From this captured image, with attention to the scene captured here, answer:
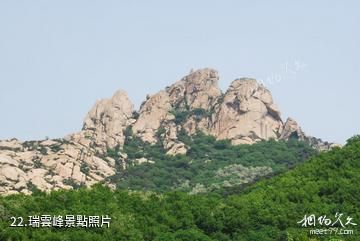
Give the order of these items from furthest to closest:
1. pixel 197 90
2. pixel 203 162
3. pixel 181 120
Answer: pixel 197 90 → pixel 181 120 → pixel 203 162

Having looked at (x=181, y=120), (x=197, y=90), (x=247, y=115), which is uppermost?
(x=197, y=90)

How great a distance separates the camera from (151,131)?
5138 inches

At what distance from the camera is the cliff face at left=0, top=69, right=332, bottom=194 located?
115 metres

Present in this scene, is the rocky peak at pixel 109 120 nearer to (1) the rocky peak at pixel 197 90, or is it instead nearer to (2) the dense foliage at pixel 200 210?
(1) the rocky peak at pixel 197 90

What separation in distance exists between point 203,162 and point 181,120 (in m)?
14.0

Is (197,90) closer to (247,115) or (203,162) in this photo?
(247,115)

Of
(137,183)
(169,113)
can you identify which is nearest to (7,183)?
(137,183)

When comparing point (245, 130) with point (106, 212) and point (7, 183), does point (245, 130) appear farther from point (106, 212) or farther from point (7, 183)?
point (106, 212)

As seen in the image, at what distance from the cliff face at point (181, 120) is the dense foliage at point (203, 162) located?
6.64ft

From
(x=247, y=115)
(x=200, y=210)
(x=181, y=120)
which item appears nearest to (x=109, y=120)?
(x=181, y=120)

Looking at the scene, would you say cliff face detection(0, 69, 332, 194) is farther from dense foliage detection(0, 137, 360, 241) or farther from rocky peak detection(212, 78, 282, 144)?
dense foliage detection(0, 137, 360, 241)

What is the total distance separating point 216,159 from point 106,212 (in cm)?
6916

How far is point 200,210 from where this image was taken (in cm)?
5831

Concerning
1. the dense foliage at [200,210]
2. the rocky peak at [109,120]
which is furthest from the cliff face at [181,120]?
the dense foliage at [200,210]
